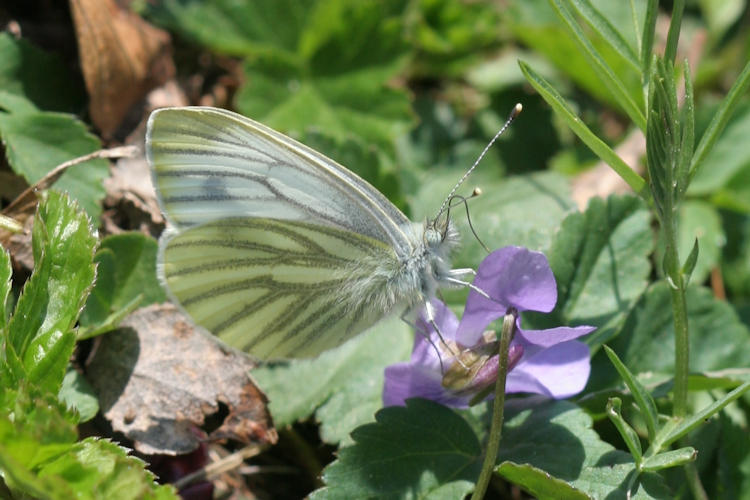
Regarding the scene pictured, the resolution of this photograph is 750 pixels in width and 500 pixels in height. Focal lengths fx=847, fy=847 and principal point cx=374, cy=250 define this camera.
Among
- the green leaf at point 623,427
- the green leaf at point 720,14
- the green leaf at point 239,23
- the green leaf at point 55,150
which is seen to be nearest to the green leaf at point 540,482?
the green leaf at point 623,427

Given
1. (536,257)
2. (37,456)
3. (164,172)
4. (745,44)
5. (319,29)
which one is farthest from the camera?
(745,44)

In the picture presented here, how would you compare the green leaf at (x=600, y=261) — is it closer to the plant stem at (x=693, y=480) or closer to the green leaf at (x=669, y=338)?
the green leaf at (x=669, y=338)

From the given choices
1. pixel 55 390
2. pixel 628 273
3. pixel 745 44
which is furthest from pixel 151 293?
pixel 745 44

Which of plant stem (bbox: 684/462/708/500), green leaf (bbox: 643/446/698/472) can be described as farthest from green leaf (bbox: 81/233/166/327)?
plant stem (bbox: 684/462/708/500)

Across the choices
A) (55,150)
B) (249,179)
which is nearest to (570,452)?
(249,179)

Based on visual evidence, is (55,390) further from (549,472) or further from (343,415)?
(549,472)

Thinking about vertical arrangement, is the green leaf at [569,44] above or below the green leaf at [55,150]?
above
